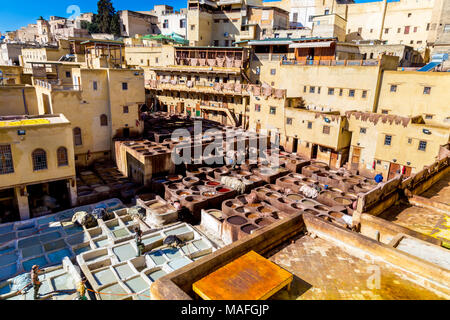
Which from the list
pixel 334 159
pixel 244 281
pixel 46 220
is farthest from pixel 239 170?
pixel 244 281

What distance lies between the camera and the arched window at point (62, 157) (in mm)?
21906

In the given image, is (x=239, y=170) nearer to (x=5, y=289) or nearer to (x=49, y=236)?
(x=49, y=236)

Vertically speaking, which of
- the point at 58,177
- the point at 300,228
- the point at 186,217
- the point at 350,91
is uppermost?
the point at 350,91

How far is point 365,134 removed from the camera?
29891 mm

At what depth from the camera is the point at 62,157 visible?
2212cm

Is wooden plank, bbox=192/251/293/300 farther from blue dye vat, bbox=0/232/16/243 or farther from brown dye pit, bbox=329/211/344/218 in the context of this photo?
blue dye vat, bbox=0/232/16/243

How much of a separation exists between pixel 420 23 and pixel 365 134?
33226 millimetres

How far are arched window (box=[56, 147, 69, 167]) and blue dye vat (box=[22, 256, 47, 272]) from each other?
7.28 meters

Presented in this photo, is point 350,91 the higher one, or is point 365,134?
point 350,91

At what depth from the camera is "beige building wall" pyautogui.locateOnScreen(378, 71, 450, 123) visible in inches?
1090

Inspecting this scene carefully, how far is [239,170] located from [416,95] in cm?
1805

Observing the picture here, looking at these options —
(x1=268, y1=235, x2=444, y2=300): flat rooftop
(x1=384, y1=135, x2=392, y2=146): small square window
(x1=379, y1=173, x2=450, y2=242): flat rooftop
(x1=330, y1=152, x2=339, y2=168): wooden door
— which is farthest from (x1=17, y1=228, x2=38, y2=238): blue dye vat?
(x1=384, y1=135, x2=392, y2=146): small square window
